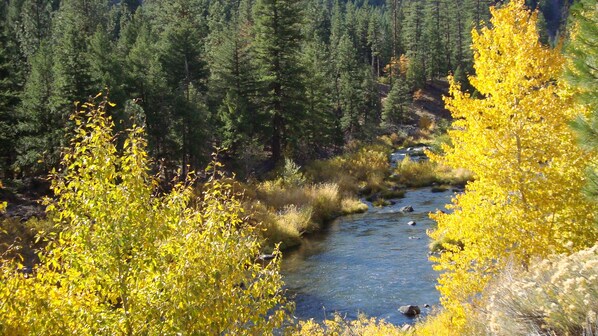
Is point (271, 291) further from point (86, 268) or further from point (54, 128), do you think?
point (54, 128)

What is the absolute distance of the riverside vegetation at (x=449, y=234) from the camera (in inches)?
217

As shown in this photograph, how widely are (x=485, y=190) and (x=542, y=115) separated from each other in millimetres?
1900

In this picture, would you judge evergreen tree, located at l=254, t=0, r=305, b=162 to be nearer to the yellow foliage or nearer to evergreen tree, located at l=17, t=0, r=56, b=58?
evergreen tree, located at l=17, t=0, r=56, b=58

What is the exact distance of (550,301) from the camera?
6414 millimetres

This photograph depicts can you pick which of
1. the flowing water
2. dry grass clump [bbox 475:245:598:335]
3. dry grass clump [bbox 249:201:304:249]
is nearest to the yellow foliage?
dry grass clump [bbox 475:245:598:335]

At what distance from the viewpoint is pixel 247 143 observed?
33594 mm

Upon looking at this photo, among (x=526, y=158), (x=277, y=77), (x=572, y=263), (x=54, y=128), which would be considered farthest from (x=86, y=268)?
(x=277, y=77)

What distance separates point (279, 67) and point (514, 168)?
27216 mm

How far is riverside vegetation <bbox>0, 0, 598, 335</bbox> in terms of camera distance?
18.1 feet

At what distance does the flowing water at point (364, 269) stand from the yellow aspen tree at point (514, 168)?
5349 mm

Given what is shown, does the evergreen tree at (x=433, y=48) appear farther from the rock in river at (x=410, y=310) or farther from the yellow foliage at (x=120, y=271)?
the yellow foliage at (x=120, y=271)

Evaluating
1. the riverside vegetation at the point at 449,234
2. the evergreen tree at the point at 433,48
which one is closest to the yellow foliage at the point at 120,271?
the riverside vegetation at the point at 449,234

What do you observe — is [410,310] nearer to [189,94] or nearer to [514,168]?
[514,168]

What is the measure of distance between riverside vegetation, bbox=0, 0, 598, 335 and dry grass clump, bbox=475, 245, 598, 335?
0.02 meters
